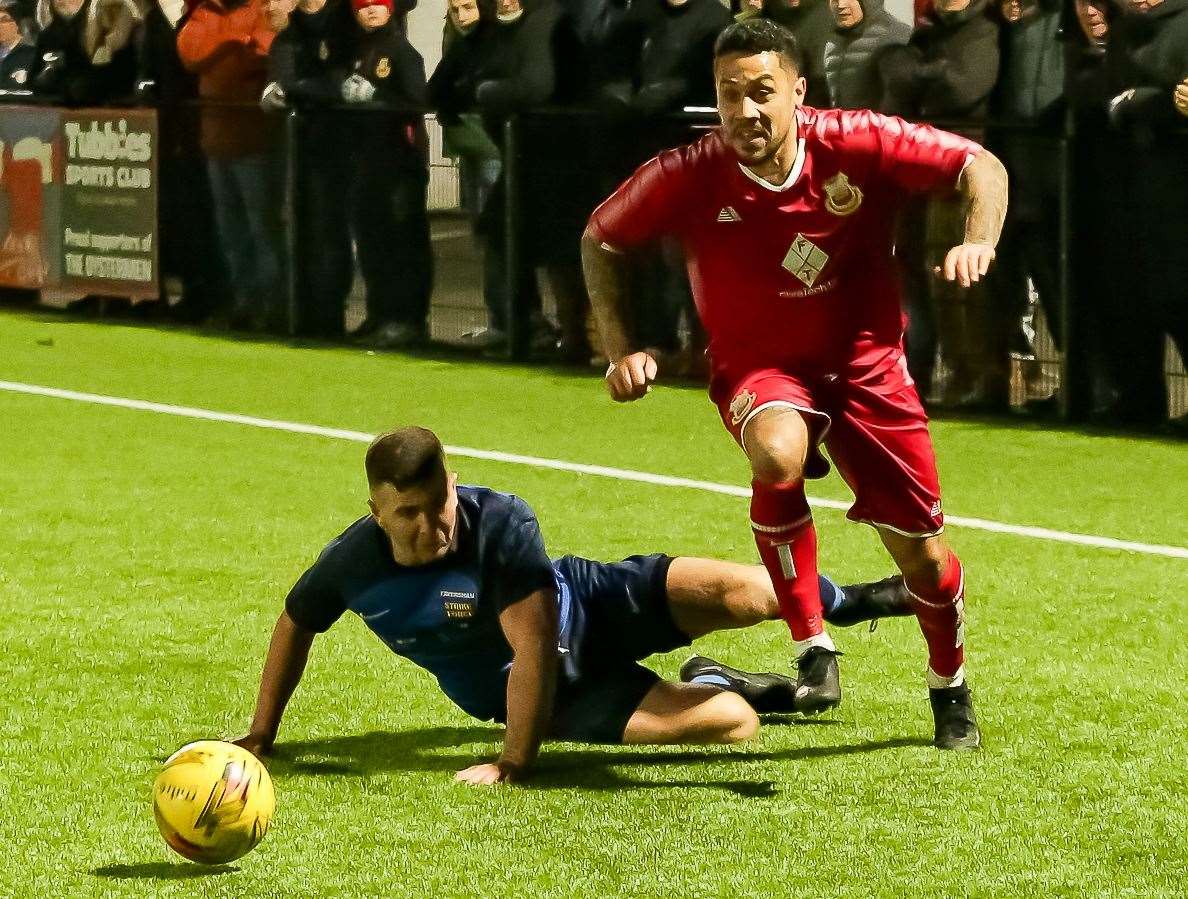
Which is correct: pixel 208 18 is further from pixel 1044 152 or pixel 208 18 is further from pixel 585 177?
pixel 1044 152

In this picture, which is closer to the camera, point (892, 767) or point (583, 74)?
point (892, 767)

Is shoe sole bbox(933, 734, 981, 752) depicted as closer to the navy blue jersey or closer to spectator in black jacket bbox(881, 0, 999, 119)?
the navy blue jersey

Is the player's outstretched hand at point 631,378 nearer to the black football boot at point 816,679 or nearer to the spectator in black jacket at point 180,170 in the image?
the black football boot at point 816,679

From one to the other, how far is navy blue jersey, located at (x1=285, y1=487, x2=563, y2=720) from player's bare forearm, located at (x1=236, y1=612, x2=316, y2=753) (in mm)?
41

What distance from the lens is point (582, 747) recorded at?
20.1ft

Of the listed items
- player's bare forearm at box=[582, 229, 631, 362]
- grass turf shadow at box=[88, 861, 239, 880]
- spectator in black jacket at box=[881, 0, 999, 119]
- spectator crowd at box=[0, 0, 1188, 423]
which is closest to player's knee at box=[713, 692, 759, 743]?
player's bare forearm at box=[582, 229, 631, 362]

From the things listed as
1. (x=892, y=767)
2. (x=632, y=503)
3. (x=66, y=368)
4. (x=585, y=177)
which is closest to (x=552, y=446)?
(x=632, y=503)

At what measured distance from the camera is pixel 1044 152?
11109 millimetres

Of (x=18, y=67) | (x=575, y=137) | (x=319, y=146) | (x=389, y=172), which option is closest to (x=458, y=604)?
(x=575, y=137)

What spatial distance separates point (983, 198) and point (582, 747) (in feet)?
5.92

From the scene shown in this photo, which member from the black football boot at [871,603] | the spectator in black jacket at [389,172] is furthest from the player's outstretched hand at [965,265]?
the spectator in black jacket at [389,172]

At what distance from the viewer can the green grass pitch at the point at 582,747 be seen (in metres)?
5.04

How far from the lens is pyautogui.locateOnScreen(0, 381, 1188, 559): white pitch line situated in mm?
8773

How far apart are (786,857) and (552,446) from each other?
242 inches
